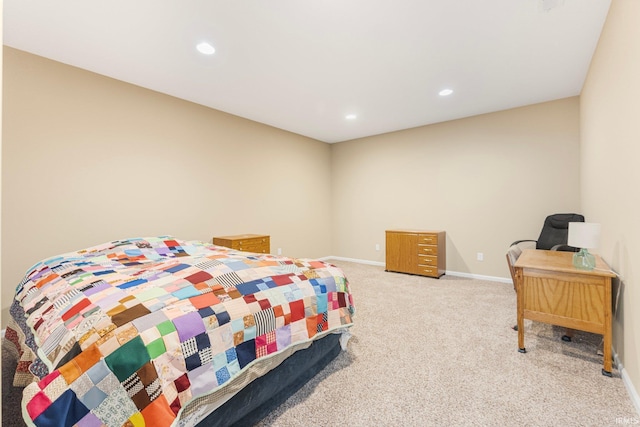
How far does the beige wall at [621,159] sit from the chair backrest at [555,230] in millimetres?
857

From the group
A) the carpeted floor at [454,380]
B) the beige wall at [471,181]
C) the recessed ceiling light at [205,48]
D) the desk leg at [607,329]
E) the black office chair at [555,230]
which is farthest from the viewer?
the beige wall at [471,181]

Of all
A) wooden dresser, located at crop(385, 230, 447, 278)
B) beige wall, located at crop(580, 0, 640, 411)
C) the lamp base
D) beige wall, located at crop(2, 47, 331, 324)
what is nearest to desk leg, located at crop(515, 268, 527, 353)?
the lamp base

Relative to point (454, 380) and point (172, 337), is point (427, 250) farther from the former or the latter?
point (172, 337)

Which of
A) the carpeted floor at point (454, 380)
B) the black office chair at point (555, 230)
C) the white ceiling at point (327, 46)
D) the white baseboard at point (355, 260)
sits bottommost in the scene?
the carpeted floor at point (454, 380)

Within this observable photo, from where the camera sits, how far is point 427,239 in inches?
186

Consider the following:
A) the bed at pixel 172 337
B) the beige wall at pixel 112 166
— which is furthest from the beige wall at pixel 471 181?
the bed at pixel 172 337

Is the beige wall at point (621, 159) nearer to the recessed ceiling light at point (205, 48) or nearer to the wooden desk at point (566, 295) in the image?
the wooden desk at point (566, 295)

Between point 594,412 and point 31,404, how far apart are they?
9.05 feet

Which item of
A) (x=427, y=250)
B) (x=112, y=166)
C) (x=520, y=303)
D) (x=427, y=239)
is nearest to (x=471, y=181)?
(x=427, y=239)

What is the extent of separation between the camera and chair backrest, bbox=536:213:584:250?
366 cm

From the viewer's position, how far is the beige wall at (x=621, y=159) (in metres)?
1.85

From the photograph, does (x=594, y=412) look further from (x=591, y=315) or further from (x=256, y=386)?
(x=256, y=386)

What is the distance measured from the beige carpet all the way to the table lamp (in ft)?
2.39

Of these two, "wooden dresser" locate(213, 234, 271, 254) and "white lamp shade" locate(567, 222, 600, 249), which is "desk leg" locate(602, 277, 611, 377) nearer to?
"white lamp shade" locate(567, 222, 600, 249)
